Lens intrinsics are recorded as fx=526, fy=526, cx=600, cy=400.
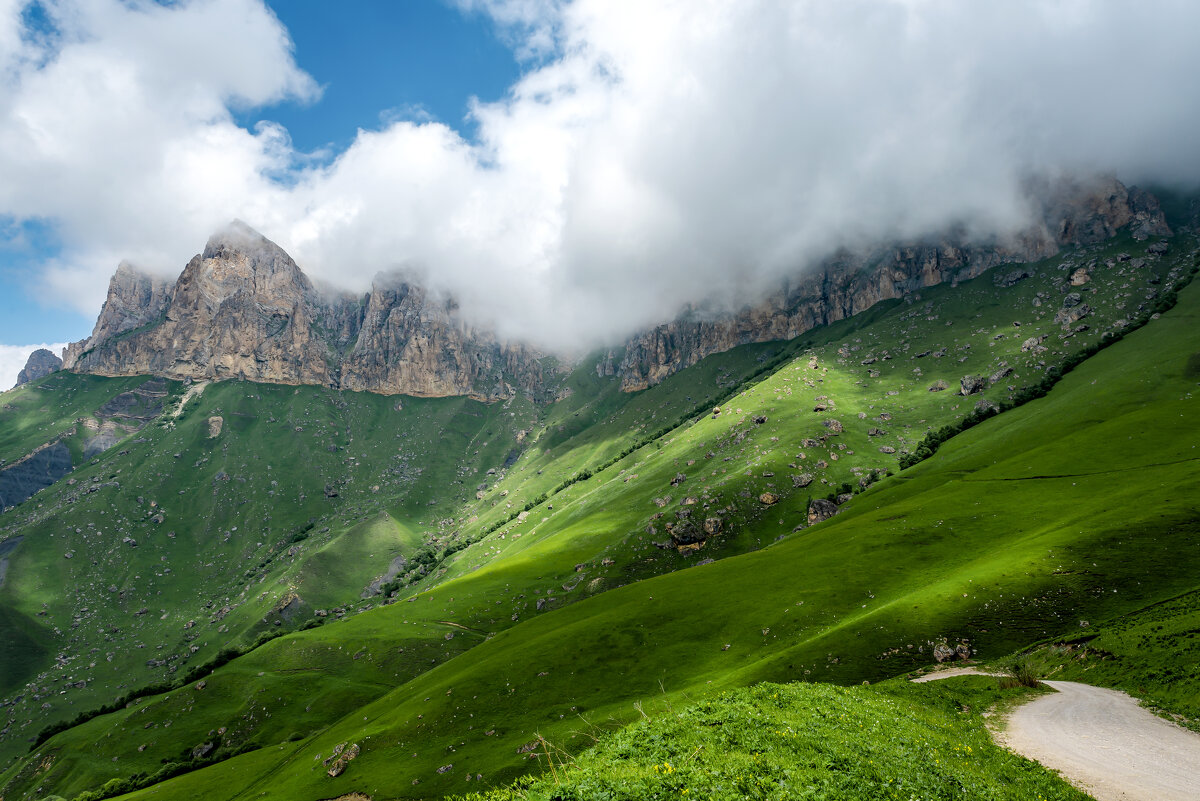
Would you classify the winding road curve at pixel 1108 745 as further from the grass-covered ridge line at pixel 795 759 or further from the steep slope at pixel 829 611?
the steep slope at pixel 829 611

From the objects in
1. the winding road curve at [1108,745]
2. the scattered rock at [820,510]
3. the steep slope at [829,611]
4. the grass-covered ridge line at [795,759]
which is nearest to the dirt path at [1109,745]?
the winding road curve at [1108,745]

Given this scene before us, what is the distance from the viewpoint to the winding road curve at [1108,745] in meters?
20.8

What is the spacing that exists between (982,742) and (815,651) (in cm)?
2661

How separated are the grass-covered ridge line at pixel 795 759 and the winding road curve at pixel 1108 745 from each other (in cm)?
166

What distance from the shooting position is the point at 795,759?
59.5ft

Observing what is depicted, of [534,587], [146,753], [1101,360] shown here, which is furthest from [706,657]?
[1101,360]

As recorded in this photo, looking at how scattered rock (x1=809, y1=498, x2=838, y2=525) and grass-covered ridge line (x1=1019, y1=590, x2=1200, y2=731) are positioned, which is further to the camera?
scattered rock (x1=809, y1=498, x2=838, y2=525)

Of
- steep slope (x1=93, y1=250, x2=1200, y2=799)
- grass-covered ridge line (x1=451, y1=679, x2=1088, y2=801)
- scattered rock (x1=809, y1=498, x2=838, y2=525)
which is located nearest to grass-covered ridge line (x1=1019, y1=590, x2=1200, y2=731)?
steep slope (x1=93, y1=250, x2=1200, y2=799)

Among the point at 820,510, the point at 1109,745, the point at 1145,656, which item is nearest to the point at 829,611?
the point at 1145,656

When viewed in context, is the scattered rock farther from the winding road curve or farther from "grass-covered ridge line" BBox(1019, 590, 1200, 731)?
the winding road curve

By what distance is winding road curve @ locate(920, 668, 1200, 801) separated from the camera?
20.8 meters

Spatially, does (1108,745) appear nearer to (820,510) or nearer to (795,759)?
(795,759)

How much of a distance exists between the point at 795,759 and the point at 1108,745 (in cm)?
1888

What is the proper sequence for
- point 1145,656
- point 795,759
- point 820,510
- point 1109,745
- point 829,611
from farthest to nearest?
point 820,510
point 829,611
point 1145,656
point 1109,745
point 795,759
